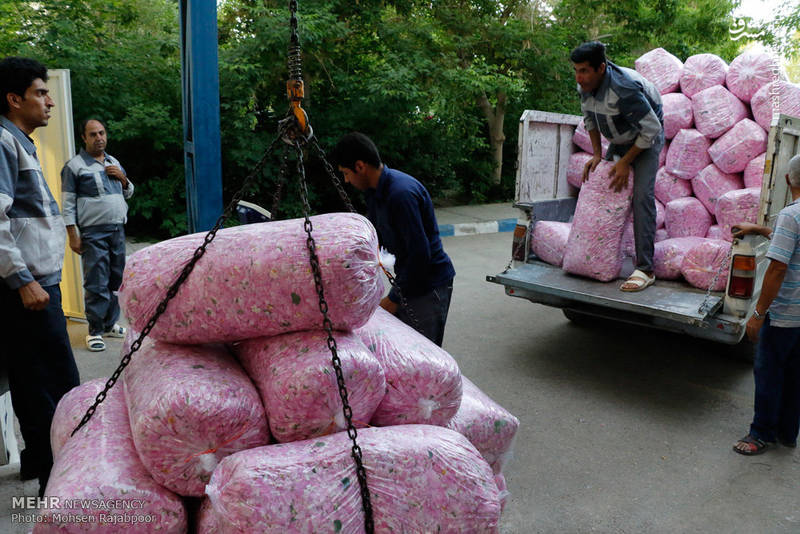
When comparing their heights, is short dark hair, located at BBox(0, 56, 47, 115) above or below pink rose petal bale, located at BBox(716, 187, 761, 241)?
above

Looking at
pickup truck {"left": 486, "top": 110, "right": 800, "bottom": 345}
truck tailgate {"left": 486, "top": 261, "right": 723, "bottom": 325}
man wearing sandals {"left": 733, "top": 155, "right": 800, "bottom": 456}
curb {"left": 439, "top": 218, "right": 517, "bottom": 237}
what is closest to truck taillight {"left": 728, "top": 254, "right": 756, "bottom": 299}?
pickup truck {"left": 486, "top": 110, "right": 800, "bottom": 345}

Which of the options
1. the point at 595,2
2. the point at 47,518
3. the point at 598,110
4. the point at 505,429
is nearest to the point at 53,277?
the point at 47,518

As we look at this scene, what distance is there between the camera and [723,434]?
3.97 metres

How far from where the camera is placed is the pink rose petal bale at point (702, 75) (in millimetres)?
5688

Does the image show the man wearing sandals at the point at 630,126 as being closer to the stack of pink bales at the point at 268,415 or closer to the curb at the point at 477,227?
the stack of pink bales at the point at 268,415

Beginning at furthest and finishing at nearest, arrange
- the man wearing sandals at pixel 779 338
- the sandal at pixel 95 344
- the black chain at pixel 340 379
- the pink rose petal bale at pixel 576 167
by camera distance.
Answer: the pink rose petal bale at pixel 576 167, the sandal at pixel 95 344, the man wearing sandals at pixel 779 338, the black chain at pixel 340 379

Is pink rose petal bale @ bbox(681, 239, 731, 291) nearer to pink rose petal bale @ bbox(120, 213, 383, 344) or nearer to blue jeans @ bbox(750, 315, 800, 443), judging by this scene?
blue jeans @ bbox(750, 315, 800, 443)

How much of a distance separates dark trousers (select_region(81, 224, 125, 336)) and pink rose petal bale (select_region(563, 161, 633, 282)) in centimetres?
364

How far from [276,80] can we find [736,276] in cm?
800

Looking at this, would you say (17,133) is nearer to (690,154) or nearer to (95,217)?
(95,217)

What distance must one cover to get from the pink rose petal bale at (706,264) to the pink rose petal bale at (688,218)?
0.76 meters

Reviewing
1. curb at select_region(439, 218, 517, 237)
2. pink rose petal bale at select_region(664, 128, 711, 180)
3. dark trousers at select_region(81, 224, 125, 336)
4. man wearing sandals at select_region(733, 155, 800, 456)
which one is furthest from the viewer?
curb at select_region(439, 218, 517, 237)

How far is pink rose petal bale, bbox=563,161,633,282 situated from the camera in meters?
4.64

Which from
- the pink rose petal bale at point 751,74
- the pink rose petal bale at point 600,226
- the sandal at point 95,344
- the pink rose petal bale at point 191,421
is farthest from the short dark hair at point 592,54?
the sandal at point 95,344
